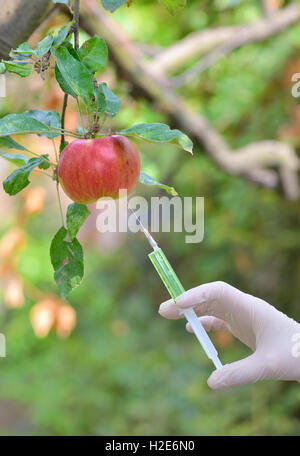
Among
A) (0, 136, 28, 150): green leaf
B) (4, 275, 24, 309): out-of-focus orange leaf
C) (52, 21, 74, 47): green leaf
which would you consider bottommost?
(0, 136, 28, 150): green leaf

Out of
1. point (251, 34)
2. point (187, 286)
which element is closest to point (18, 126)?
point (251, 34)

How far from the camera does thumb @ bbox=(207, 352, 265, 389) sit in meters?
0.61

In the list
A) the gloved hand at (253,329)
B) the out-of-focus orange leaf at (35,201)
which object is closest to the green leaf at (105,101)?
the gloved hand at (253,329)

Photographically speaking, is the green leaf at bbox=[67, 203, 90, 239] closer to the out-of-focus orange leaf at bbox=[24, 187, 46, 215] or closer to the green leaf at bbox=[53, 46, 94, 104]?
the green leaf at bbox=[53, 46, 94, 104]

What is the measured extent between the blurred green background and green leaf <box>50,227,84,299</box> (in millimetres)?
1211

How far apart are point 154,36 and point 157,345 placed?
1570 millimetres

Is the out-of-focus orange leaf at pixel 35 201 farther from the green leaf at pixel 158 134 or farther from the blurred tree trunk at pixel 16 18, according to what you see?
the green leaf at pixel 158 134

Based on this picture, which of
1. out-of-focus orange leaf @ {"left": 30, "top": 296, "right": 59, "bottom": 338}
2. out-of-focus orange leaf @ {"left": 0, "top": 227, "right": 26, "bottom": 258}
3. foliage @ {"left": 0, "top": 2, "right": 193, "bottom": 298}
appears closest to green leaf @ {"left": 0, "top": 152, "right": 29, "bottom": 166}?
foliage @ {"left": 0, "top": 2, "right": 193, "bottom": 298}

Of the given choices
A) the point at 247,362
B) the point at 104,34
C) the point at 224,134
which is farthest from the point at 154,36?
the point at 247,362

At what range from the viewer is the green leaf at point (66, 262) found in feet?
1.65

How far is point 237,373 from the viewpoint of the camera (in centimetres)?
62

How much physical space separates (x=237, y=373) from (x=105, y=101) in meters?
0.34

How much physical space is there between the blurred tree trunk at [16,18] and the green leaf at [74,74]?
16cm

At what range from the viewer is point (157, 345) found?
2934mm
